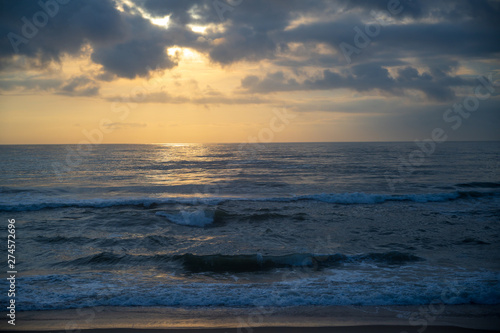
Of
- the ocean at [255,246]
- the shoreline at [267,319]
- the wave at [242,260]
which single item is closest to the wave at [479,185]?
the ocean at [255,246]

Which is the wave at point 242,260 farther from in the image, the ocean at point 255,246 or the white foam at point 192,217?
the white foam at point 192,217

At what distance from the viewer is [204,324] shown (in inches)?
229

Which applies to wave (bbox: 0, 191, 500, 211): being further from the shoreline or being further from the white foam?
the shoreline

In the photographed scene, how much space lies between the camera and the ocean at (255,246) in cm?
705

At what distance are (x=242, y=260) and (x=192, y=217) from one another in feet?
21.9

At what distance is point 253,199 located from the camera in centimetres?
2056

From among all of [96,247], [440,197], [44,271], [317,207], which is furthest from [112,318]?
[440,197]

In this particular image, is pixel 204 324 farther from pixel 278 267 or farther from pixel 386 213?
pixel 386 213

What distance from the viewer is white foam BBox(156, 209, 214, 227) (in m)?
14.7

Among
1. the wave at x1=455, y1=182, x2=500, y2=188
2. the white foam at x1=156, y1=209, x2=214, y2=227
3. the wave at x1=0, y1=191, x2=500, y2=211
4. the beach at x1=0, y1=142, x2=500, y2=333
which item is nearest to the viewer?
the beach at x1=0, y1=142, x2=500, y2=333

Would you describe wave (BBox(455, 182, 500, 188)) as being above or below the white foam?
above

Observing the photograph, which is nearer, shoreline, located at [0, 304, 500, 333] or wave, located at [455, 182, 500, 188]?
shoreline, located at [0, 304, 500, 333]

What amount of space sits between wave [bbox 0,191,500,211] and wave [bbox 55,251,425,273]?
9352 millimetres

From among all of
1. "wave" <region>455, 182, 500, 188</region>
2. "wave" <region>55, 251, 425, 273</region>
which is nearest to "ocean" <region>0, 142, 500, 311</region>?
"wave" <region>55, 251, 425, 273</region>
